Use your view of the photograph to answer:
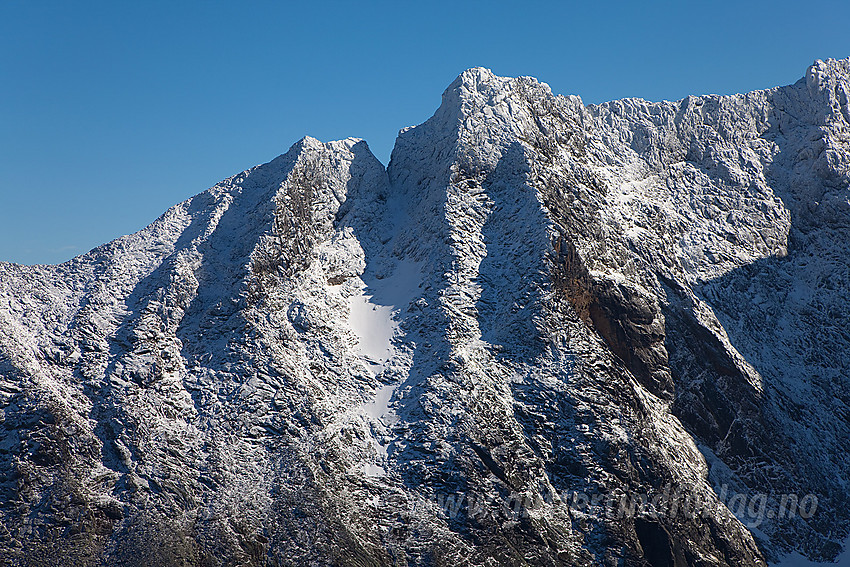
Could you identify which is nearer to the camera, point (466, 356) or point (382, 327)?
point (466, 356)

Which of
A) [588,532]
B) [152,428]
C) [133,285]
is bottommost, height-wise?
[588,532]

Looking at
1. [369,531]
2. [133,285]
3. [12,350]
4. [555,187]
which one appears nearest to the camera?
[369,531]

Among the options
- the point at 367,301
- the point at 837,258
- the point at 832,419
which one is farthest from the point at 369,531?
the point at 837,258

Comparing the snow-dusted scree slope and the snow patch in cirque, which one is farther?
the snow patch in cirque

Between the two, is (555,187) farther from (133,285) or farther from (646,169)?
(133,285)

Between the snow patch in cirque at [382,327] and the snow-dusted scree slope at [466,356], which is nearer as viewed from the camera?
the snow-dusted scree slope at [466,356]

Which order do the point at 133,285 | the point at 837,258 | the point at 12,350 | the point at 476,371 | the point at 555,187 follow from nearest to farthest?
the point at 12,350
the point at 476,371
the point at 133,285
the point at 555,187
the point at 837,258

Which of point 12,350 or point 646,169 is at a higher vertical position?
point 646,169

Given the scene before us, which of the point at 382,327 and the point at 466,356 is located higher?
the point at 382,327
